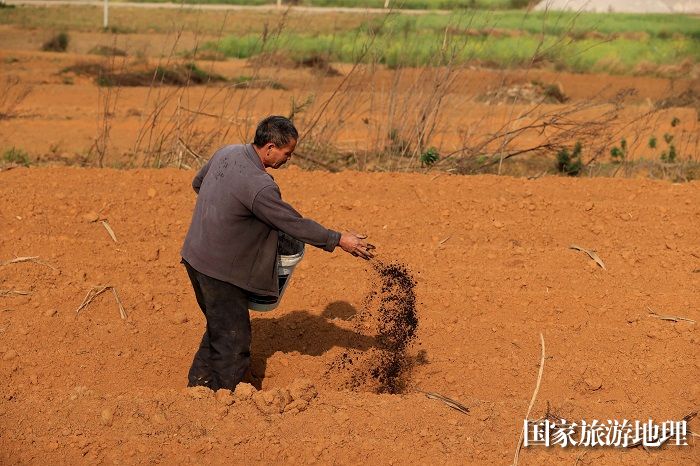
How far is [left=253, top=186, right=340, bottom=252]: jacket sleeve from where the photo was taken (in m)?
4.71

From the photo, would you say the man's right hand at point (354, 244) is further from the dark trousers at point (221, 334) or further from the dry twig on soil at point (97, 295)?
the dry twig on soil at point (97, 295)

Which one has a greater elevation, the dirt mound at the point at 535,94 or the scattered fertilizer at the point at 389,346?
the scattered fertilizer at the point at 389,346

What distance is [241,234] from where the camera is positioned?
16.0 ft

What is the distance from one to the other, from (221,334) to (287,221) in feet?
2.53

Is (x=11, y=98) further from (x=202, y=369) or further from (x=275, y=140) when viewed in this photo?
(x=275, y=140)

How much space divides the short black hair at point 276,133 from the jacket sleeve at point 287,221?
226 millimetres

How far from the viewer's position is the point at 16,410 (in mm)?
4766

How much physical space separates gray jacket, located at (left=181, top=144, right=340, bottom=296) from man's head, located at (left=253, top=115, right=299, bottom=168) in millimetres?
53

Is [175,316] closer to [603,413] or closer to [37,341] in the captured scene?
[37,341]

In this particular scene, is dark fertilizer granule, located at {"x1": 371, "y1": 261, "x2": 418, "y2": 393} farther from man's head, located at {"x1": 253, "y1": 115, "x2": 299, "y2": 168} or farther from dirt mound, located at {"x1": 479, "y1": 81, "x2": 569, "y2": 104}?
dirt mound, located at {"x1": 479, "y1": 81, "x2": 569, "y2": 104}

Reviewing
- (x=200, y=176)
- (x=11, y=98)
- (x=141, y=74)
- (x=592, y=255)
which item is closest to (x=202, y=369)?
(x=200, y=176)

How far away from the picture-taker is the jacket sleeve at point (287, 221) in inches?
185

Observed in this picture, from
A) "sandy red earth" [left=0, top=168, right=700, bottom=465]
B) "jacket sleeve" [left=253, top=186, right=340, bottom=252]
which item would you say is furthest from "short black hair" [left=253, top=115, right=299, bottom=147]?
"sandy red earth" [left=0, top=168, right=700, bottom=465]

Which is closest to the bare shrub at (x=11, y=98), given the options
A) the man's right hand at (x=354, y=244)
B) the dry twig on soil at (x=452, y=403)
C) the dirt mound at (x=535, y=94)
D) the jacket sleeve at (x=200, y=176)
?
the dirt mound at (x=535, y=94)
